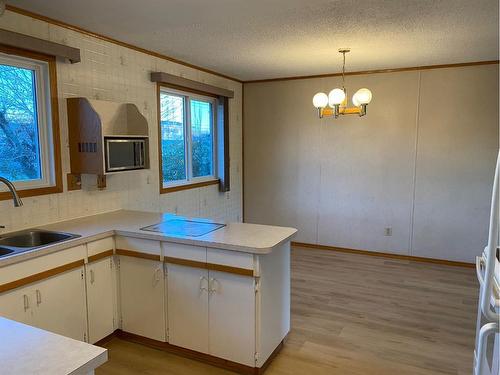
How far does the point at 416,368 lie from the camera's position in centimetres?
254

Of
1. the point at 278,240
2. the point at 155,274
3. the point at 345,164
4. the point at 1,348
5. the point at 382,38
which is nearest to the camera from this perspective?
the point at 1,348

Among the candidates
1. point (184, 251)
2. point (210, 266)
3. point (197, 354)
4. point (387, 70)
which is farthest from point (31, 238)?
point (387, 70)

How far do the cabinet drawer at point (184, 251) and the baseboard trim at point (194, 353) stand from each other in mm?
678

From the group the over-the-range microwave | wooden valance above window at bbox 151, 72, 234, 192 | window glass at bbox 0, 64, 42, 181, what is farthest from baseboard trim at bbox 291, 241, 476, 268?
window glass at bbox 0, 64, 42, 181

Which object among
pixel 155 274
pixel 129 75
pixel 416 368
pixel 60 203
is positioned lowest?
pixel 416 368

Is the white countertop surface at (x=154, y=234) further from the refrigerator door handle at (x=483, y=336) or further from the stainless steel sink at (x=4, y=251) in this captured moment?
the refrigerator door handle at (x=483, y=336)

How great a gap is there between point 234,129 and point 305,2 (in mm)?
3061

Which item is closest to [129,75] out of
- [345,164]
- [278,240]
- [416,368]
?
[278,240]

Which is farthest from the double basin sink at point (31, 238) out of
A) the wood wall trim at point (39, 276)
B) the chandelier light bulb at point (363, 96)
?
the chandelier light bulb at point (363, 96)

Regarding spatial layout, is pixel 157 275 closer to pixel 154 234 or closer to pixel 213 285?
pixel 154 234

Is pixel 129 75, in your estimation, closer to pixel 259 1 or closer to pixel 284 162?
pixel 259 1

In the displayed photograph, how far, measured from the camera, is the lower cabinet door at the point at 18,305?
2068mm

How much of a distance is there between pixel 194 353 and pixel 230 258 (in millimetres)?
797

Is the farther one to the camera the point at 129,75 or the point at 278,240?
the point at 129,75
